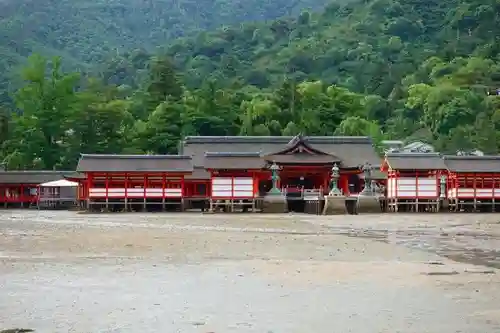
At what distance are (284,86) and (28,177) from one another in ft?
103

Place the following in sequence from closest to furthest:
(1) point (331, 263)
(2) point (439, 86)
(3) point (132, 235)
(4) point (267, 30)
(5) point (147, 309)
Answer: (5) point (147, 309)
(1) point (331, 263)
(3) point (132, 235)
(2) point (439, 86)
(4) point (267, 30)

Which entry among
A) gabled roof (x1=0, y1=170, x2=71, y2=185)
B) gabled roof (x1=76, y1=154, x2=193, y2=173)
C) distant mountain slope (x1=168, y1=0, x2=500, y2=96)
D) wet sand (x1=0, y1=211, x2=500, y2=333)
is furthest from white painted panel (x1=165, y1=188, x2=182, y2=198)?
distant mountain slope (x1=168, y1=0, x2=500, y2=96)

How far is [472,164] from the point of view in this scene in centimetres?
4778

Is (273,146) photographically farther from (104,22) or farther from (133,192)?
(104,22)

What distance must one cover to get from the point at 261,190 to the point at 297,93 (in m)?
30.0

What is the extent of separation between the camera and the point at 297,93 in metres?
81.3

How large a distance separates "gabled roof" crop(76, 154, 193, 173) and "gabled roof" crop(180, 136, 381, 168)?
19.8 feet

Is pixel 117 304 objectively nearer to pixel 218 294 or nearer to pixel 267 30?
pixel 218 294

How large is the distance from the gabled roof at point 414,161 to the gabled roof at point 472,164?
594 mm

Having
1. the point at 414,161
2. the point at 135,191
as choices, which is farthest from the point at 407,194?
the point at 135,191

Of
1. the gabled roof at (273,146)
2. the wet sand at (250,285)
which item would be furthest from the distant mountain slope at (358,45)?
the wet sand at (250,285)

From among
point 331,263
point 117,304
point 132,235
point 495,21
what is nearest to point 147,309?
point 117,304

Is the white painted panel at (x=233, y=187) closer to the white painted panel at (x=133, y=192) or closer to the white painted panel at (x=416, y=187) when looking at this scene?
the white painted panel at (x=133, y=192)

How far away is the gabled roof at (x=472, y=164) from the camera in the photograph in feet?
155
